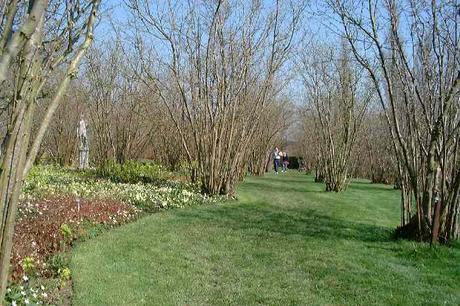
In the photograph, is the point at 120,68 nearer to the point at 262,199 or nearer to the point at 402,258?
the point at 262,199

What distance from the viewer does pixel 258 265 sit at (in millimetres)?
6074

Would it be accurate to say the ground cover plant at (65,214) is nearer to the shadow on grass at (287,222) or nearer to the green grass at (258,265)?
the green grass at (258,265)

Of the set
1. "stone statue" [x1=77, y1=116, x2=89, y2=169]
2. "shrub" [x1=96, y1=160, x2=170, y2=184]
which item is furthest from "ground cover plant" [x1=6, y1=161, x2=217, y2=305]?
"stone statue" [x1=77, y1=116, x2=89, y2=169]

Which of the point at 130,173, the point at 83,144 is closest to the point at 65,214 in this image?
the point at 130,173

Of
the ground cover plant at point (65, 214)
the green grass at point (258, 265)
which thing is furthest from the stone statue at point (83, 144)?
the green grass at point (258, 265)

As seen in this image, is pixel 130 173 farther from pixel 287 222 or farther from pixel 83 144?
pixel 287 222

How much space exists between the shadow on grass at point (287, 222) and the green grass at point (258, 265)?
19mm

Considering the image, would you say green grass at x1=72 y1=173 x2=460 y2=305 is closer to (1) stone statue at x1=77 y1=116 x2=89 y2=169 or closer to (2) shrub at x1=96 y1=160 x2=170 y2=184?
(2) shrub at x1=96 y1=160 x2=170 y2=184

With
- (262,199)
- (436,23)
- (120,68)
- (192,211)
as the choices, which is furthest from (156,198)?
(120,68)

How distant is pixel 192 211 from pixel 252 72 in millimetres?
4951

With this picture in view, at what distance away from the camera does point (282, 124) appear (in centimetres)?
2733

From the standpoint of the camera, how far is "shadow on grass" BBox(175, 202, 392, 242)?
820cm

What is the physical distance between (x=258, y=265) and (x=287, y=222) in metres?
3.37

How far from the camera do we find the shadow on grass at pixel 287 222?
820 cm
